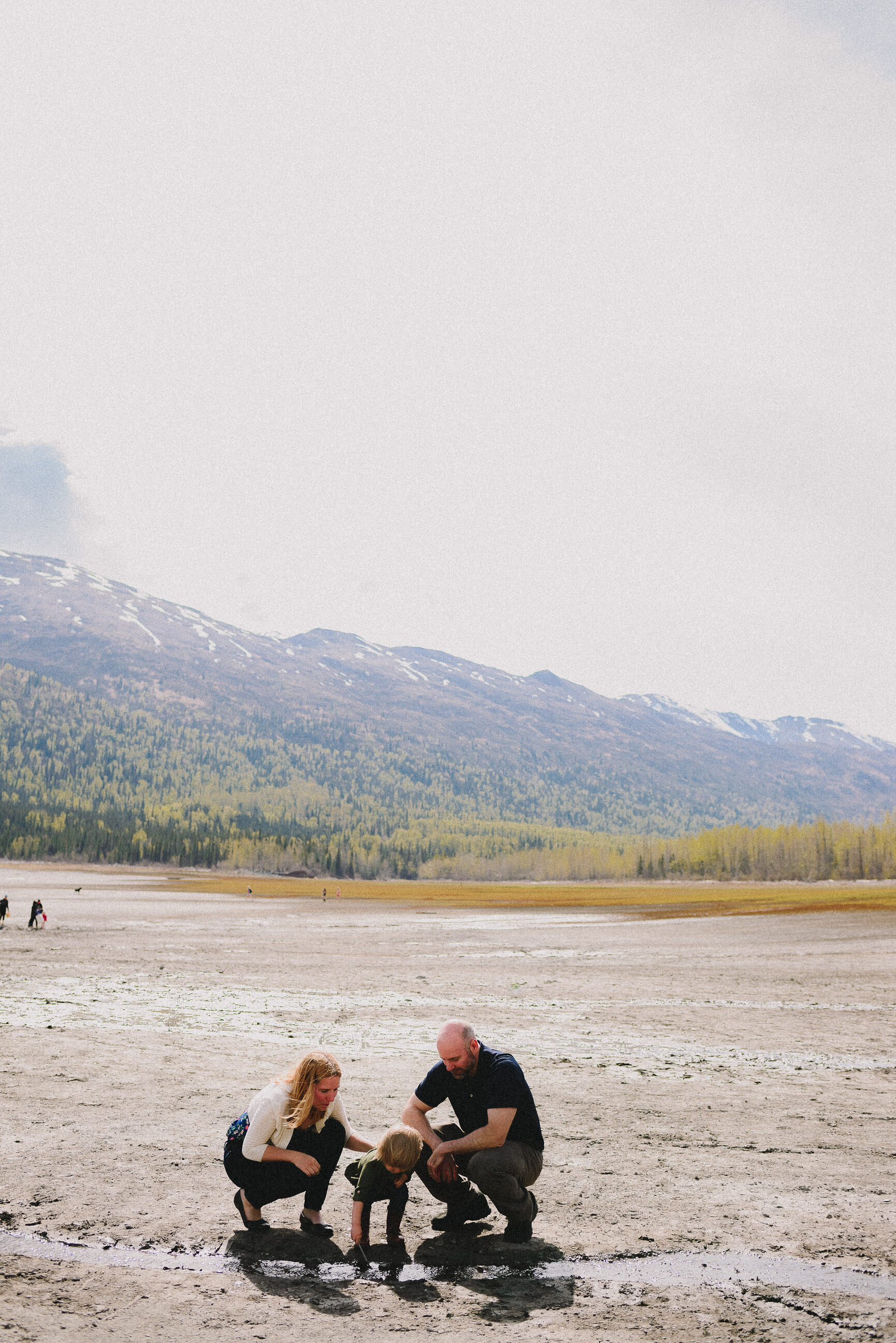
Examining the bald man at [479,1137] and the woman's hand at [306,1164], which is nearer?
the woman's hand at [306,1164]

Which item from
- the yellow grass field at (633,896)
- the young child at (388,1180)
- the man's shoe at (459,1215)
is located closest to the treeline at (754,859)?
the yellow grass field at (633,896)

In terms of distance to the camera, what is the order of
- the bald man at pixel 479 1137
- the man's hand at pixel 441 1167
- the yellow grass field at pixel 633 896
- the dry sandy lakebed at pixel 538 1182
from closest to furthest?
the dry sandy lakebed at pixel 538 1182 < the bald man at pixel 479 1137 < the man's hand at pixel 441 1167 < the yellow grass field at pixel 633 896

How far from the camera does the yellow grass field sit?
55719 millimetres

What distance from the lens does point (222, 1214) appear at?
7.05 meters

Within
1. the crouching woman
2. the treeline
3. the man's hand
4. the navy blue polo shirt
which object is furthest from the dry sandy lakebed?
the treeline

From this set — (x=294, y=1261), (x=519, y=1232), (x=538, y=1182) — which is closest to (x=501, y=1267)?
(x=519, y=1232)

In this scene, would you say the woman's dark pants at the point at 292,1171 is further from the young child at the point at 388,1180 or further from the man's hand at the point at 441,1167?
the man's hand at the point at 441,1167

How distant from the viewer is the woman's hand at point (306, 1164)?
6566 millimetres

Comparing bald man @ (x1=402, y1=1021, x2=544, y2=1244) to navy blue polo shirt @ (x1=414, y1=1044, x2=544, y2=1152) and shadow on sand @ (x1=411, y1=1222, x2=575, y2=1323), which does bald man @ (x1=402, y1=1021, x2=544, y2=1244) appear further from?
shadow on sand @ (x1=411, y1=1222, x2=575, y2=1323)

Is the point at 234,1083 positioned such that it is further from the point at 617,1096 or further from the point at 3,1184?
the point at 617,1096

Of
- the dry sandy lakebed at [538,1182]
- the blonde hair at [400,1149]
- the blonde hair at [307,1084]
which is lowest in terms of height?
the dry sandy lakebed at [538,1182]

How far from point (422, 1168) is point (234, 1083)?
5.36 metres

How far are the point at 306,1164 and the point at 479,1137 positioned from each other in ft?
4.45

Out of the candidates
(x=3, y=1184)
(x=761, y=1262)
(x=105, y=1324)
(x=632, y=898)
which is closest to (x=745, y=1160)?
(x=761, y=1262)
